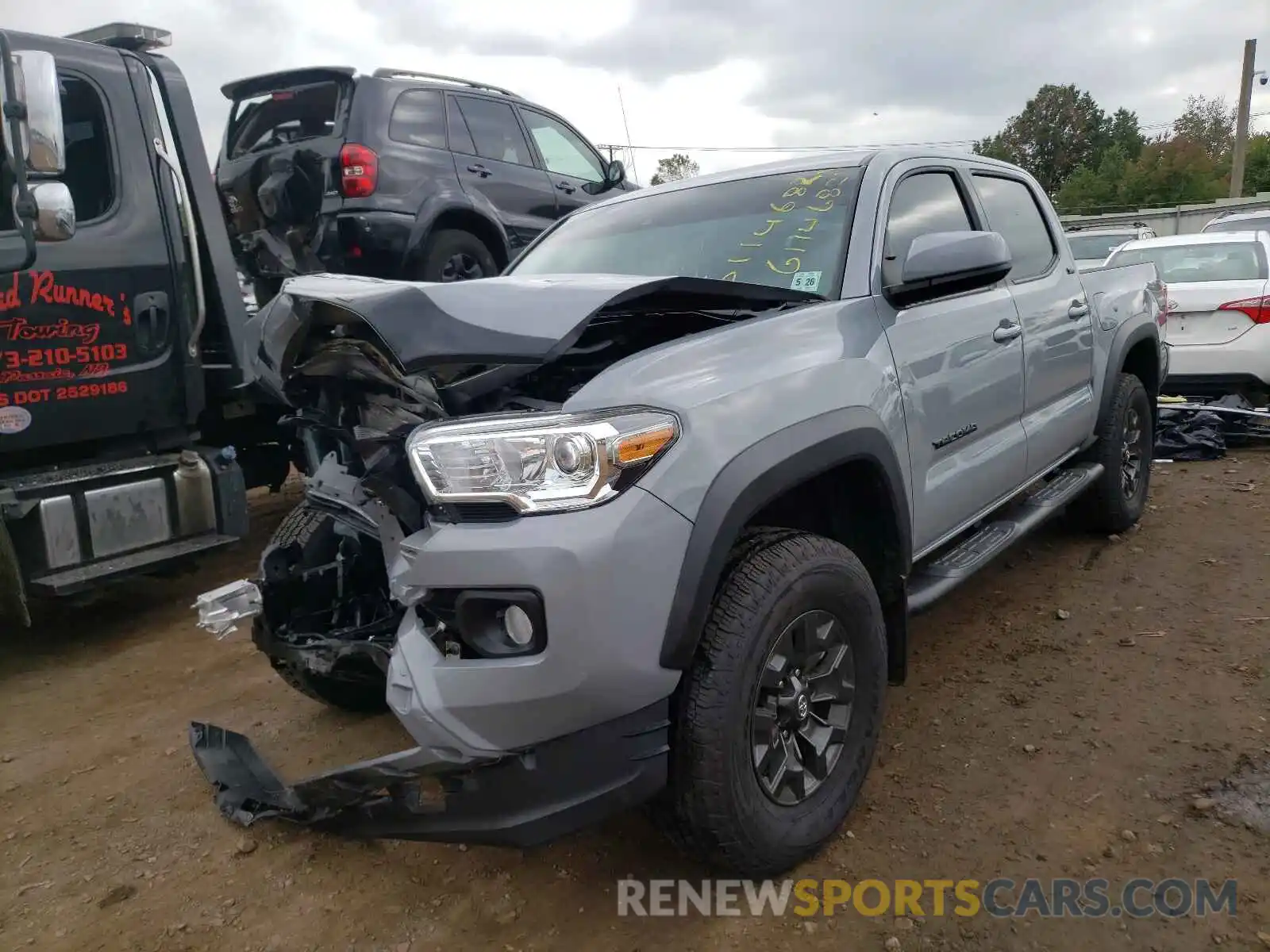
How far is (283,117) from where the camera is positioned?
263 inches

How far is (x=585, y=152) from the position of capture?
8.10 meters

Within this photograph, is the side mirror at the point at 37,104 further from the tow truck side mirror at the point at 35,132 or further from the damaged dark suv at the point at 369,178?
the damaged dark suv at the point at 369,178

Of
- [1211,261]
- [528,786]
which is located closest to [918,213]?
[528,786]

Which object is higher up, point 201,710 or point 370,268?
point 370,268

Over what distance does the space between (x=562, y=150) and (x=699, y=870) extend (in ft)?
22.1

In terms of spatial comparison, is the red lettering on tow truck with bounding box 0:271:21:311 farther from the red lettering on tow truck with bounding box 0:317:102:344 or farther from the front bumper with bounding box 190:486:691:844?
the front bumper with bounding box 190:486:691:844

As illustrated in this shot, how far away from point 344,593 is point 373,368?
979mm

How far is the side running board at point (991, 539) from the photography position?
119 inches

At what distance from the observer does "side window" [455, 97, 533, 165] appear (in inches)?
280

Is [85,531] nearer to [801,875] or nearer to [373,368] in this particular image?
[373,368]

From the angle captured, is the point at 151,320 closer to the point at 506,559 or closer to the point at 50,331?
the point at 50,331


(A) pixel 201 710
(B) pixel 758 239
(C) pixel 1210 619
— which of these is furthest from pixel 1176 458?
(A) pixel 201 710

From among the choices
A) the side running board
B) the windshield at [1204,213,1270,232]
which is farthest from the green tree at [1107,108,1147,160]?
the side running board

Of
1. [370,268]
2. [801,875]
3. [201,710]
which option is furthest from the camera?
[370,268]
